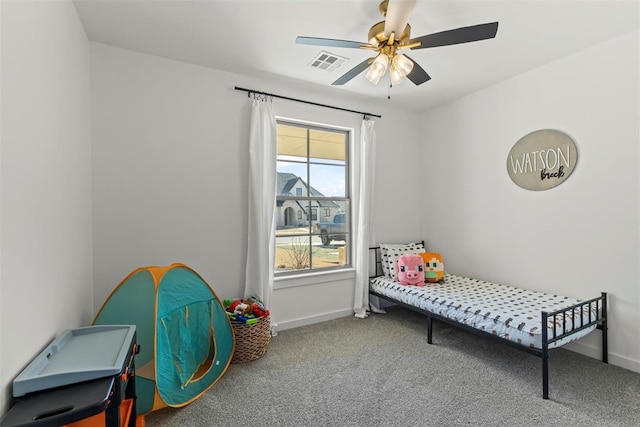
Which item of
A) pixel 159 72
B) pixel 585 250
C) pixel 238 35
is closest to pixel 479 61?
pixel 585 250

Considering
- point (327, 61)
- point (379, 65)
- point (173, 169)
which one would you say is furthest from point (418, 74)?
point (173, 169)

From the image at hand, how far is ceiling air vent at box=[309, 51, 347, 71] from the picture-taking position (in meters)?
2.70

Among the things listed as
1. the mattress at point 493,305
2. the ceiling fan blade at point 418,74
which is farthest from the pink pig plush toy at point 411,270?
the ceiling fan blade at point 418,74

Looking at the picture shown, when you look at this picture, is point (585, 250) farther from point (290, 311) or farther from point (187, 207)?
point (187, 207)

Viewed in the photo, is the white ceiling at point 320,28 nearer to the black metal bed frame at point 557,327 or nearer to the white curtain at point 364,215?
the white curtain at point 364,215

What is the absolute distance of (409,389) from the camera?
7.17 feet

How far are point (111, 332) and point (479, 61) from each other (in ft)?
11.5

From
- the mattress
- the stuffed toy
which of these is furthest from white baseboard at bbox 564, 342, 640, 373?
the stuffed toy

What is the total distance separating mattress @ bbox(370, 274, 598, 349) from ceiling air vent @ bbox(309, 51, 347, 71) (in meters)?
2.33

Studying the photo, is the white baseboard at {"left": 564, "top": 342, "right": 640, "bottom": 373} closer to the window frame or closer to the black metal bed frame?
the black metal bed frame

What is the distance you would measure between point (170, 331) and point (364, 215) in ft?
7.79

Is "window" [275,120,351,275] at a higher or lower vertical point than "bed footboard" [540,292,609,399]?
higher

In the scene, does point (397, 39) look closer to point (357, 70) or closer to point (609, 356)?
point (357, 70)

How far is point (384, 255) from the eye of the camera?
3.80 metres
